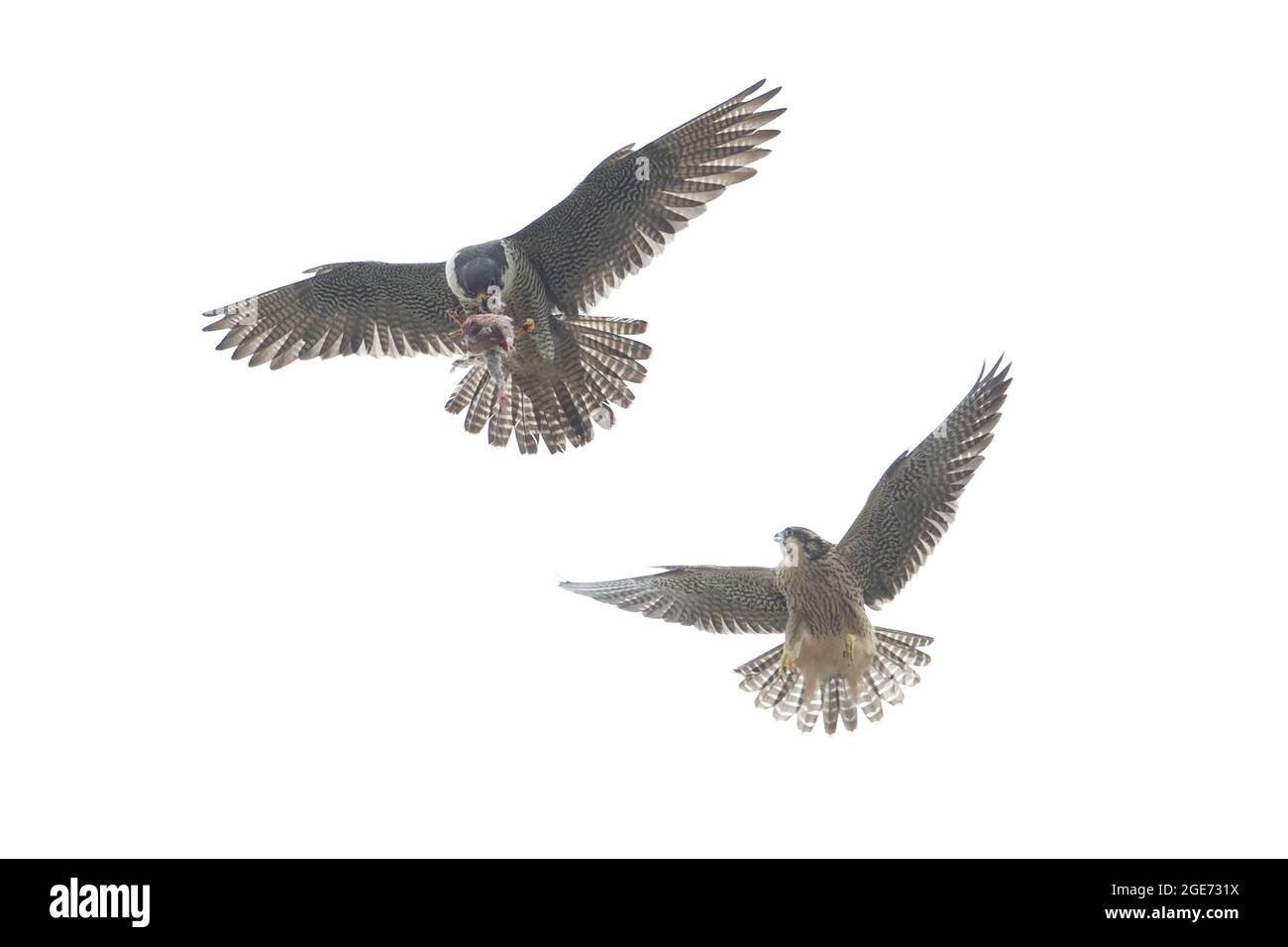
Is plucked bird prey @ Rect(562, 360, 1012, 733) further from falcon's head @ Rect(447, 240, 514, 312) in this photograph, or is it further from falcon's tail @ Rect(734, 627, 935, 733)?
falcon's head @ Rect(447, 240, 514, 312)

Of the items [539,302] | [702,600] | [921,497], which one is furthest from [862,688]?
[539,302]

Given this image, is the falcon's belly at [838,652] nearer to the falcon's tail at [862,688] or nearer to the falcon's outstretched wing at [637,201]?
the falcon's tail at [862,688]

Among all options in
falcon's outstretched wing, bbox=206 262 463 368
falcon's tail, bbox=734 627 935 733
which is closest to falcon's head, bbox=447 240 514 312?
falcon's outstretched wing, bbox=206 262 463 368

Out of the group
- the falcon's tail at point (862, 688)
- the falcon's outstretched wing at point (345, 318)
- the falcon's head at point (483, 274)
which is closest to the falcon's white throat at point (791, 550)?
the falcon's tail at point (862, 688)

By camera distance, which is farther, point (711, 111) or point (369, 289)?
point (369, 289)

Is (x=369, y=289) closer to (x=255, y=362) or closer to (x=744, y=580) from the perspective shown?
(x=255, y=362)

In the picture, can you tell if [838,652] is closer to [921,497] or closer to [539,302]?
[921,497]

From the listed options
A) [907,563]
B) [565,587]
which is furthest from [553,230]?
[907,563]
